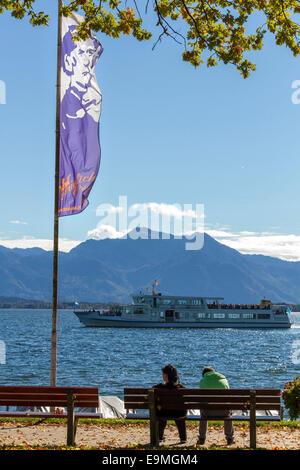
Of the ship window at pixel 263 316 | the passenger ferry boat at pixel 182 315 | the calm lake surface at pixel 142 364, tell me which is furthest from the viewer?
the ship window at pixel 263 316

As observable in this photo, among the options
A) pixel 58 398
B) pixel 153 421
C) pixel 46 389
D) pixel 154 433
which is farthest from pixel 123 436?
pixel 46 389

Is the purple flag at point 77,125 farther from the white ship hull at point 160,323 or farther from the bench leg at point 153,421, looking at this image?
the white ship hull at point 160,323

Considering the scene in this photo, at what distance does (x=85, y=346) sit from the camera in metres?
76.4

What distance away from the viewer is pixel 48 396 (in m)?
10.0

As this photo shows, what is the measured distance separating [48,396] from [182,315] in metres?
104

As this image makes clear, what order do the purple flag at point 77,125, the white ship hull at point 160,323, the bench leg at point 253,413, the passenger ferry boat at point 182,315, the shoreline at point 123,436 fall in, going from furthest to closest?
1. the passenger ferry boat at point 182,315
2. the white ship hull at point 160,323
3. the purple flag at point 77,125
4. the shoreline at point 123,436
5. the bench leg at point 253,413

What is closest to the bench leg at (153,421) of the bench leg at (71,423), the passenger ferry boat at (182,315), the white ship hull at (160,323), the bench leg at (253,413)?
the bench leg at (71,423)

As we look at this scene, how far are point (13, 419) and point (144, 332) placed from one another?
3685 inches

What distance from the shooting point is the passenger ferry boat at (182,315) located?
112 m

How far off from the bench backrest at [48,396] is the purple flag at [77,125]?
4.93 meters

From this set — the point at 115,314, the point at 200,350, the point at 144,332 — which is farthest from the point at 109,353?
the point at 115,314

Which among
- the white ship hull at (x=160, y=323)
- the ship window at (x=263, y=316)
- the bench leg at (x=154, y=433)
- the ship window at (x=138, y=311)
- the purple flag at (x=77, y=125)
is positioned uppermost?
the purple flag at (x=77, y=125)

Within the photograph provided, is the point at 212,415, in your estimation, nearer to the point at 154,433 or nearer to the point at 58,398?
the point at 154,433

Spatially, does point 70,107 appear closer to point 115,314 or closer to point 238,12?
point 238,12
